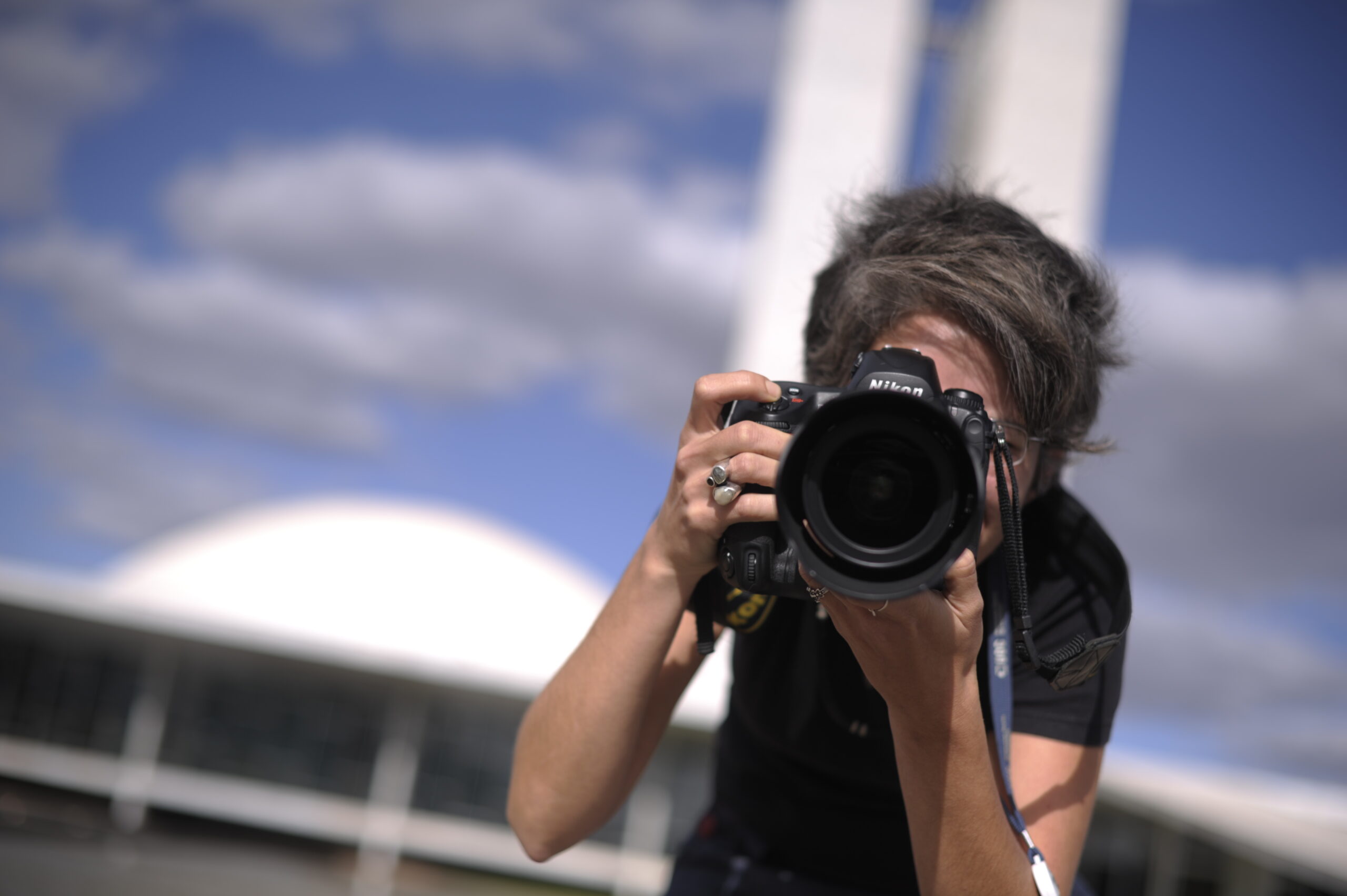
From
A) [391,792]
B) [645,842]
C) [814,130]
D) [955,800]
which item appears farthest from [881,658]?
[391,792]

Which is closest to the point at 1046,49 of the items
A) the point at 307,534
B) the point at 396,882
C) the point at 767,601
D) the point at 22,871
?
the point at 767,601

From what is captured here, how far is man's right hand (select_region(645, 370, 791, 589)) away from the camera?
1.24 m

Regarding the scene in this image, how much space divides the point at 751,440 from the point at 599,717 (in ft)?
1.50

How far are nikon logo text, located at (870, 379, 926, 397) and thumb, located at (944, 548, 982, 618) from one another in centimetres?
21

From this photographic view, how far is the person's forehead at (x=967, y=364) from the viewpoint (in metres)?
1.34

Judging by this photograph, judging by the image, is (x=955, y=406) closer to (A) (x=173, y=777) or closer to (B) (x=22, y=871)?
(B) (x=22, y=871)

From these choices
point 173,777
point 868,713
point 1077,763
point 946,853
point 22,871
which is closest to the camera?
point 946,853

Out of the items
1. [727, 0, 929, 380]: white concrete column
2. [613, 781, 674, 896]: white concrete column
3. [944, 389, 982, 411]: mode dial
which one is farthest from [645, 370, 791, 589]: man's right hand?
[613, 781, 674, 896]: white concrete column

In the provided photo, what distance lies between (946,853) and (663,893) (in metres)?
0.64

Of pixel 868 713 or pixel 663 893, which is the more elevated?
pixel 868 713

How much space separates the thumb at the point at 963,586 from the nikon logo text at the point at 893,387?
207 mm

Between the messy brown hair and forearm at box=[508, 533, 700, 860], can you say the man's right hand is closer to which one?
forearm at box=[508, 533, 700, 860]

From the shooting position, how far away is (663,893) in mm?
1616

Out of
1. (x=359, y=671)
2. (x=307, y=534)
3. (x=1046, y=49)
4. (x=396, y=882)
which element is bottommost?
(x=396, y=882)
